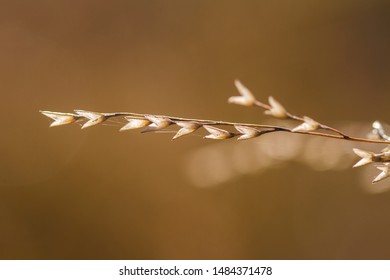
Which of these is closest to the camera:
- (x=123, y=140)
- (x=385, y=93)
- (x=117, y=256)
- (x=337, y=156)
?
(x=337, y=156)

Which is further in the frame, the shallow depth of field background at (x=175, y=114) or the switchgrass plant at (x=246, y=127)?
the shallow depth of field background at (x=175, y=114)

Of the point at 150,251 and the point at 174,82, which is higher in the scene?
the point at 174,82

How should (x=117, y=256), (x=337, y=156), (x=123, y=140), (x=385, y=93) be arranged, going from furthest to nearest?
1. (x=385, y=93)
2. (x=123, y=140)
3. (x=117, y=256)
4. (x=337, y=156)

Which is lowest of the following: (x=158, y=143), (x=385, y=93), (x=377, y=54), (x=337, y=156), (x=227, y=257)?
(x=227, y=257)

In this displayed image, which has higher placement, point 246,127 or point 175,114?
point 175,114

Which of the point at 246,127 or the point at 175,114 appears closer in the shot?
the point at 246,127

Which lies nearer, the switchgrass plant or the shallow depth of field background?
the switchgrass plant

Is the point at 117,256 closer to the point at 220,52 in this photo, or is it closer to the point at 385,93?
the point at 220,52

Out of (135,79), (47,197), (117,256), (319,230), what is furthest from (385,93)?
(47,197)
